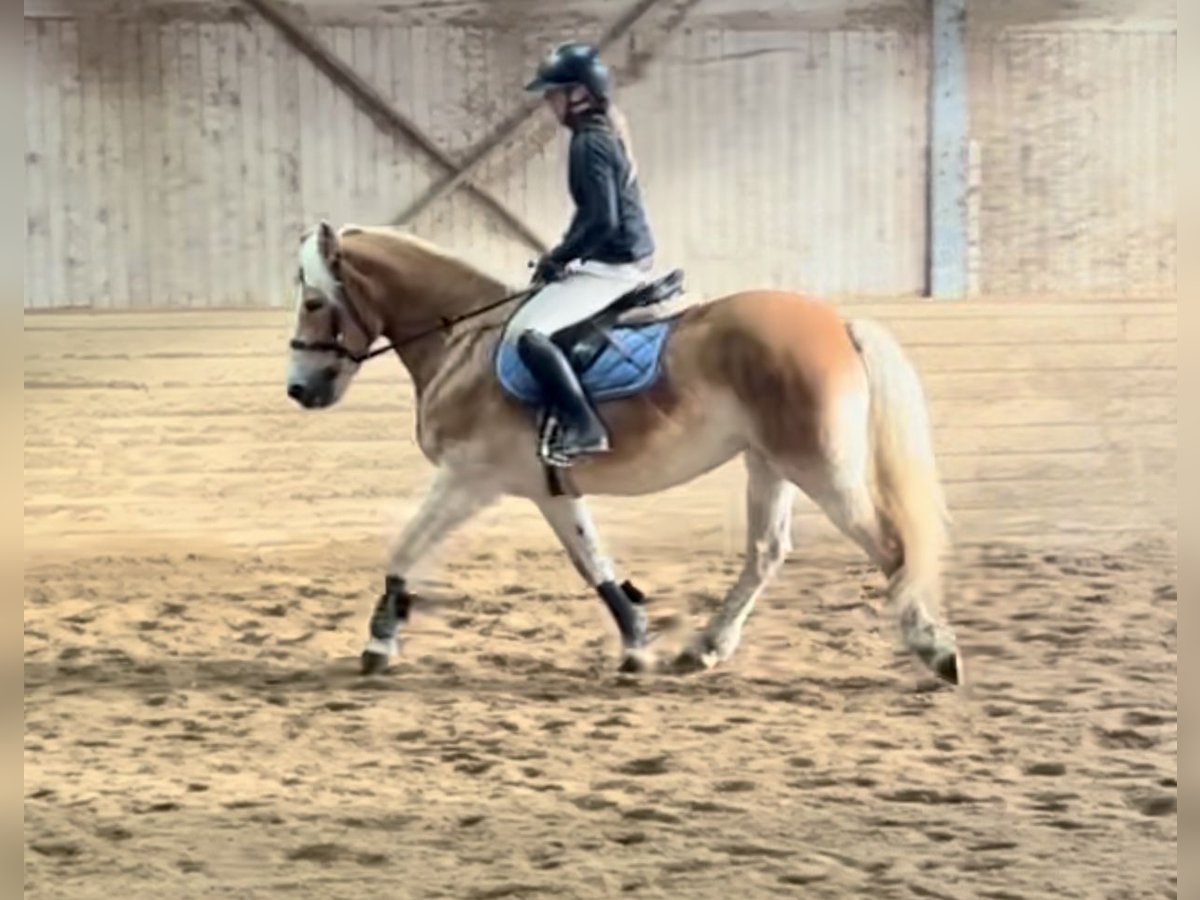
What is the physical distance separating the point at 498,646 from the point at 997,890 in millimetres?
1102

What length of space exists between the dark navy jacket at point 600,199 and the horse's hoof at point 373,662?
2.13 ft

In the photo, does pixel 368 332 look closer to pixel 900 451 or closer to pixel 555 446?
pixel 555 446

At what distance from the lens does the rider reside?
7.50ft

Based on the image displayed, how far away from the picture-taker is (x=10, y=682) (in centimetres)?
141

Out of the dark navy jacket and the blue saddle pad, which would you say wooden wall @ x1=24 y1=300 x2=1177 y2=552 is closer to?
the blue saddle pad

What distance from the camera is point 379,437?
270 cm

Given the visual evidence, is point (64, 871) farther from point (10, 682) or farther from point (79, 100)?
point (79, 100)

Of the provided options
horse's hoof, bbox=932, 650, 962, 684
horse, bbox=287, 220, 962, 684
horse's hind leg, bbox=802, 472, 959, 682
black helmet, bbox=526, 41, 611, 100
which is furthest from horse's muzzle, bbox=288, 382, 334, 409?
horse's hoof, bbox=932, 650, 962, 684

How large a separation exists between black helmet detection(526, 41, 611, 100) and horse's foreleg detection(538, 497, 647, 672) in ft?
1.98

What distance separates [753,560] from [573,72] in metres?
0.77

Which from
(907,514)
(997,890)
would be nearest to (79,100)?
(907,514)

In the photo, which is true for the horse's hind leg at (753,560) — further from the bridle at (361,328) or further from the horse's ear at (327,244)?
the horse's ear at (327,244)

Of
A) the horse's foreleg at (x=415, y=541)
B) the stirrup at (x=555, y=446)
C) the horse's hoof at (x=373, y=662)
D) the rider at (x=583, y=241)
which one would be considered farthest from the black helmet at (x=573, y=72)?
the horse's hoof at (x=373, y=662)

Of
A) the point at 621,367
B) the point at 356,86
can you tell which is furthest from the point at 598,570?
the point at 356,86
